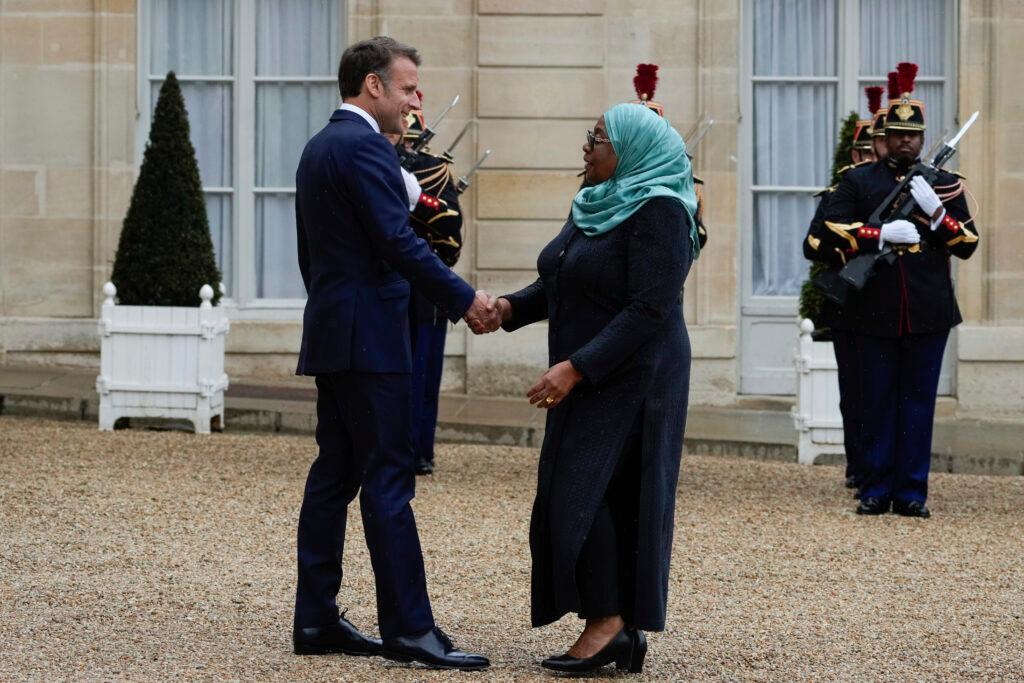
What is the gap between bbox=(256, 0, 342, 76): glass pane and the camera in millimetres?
12844

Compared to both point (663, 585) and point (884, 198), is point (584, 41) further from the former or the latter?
point (663, 585)

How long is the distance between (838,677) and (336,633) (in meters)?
1.42

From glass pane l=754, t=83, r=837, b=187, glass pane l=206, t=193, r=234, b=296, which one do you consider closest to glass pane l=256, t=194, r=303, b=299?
glass pane l=206, t=193, r=234, b=296

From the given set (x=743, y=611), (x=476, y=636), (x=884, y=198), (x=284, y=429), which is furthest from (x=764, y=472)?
(x=476, y=636)

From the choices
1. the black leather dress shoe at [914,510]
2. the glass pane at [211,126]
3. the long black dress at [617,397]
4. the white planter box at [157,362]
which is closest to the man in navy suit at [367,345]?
the long black dress at [617,397]

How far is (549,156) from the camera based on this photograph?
12.3 metres

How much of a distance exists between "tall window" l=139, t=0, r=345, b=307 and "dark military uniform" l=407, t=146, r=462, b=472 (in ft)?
12.4

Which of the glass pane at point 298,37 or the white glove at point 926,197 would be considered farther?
the glass pane at point 298,37

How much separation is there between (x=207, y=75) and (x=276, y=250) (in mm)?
1303

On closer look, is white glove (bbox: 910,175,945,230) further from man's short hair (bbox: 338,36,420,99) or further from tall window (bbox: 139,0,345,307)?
tall window (bbox: 139,0,345,307)

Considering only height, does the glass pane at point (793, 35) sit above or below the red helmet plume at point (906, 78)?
above

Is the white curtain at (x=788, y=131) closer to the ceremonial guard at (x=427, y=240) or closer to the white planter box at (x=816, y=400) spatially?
the white planter box at (x=816, y=400)

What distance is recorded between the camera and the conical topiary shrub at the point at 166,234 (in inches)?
413

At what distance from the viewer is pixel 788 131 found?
42.0 feet
